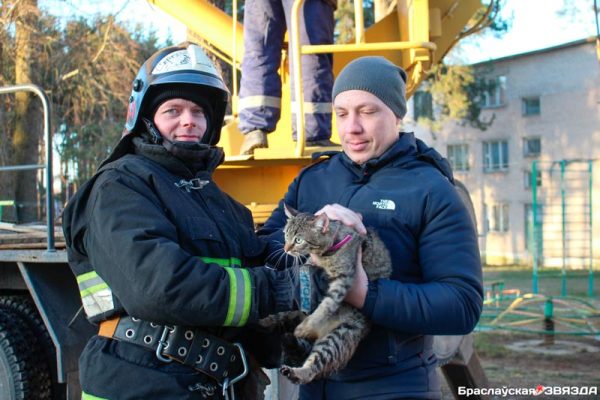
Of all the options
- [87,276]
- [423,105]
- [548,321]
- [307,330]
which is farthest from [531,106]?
[87,276]

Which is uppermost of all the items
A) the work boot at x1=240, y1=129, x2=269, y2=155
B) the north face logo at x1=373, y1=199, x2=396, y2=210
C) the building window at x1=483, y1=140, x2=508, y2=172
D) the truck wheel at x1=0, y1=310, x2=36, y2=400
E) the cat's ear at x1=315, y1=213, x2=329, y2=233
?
the building window at x1=483, y1=140, x2=508, y2=172

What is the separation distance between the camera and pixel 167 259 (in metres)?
2.12

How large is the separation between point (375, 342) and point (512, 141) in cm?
3011

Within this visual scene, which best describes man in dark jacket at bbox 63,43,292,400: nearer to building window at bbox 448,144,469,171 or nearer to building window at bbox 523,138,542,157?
building window at bbox 523,138,542,157

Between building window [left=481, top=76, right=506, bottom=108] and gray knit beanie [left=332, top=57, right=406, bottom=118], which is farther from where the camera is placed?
building window [left=481, top=76, right=506, bottom=108]

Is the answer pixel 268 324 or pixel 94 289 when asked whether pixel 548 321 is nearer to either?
pixel 268 324

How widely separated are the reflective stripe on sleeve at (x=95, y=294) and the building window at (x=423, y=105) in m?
23.7

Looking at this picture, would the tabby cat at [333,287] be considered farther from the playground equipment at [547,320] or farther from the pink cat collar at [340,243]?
the playground equipment at [547,320]

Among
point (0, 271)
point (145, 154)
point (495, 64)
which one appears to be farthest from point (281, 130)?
point (495, 64)

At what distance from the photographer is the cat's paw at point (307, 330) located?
8.39ft

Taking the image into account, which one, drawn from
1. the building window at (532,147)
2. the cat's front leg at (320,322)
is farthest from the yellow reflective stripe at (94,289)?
the building window at (532,147)

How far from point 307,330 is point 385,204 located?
0.54m

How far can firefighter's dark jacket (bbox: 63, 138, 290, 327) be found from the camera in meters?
2.13

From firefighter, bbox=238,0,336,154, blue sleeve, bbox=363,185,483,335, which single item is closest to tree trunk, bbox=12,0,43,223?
firefighter, bbox=238,0,336,154
